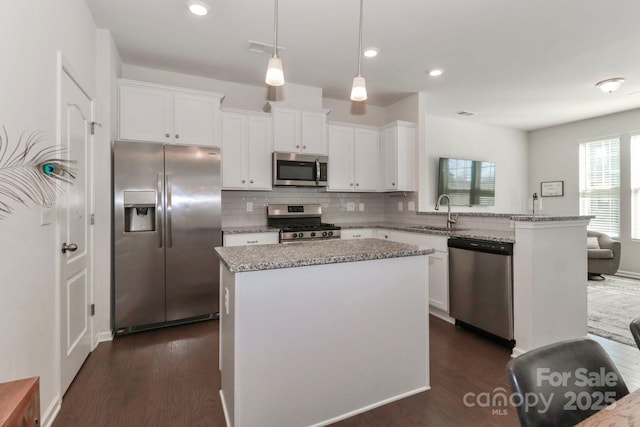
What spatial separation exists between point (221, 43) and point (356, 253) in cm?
262

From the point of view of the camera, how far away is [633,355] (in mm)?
2564

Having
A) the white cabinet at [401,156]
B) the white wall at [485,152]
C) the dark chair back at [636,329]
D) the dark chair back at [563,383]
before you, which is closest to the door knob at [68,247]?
the dark chair back at [563,383]

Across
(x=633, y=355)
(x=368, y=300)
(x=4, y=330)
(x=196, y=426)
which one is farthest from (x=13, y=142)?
(x=633, y=355)

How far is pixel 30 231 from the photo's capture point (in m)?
1.59

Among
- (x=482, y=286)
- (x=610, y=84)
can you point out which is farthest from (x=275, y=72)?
(x=610, y=84)

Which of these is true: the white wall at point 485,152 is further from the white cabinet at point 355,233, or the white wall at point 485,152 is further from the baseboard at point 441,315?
the baseboard at point 441,315

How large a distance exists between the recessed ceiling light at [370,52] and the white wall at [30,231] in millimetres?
2490

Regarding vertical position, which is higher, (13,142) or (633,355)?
(13,142)

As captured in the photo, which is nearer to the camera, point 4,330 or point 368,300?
point 4,330

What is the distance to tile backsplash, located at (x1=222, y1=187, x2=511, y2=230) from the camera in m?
4.00

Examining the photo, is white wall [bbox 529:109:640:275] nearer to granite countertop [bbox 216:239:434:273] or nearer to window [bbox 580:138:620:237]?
window [bbox 580:138:620:237]

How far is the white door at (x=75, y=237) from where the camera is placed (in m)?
2.04

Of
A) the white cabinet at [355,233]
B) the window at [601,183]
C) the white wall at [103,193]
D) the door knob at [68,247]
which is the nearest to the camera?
the door knob at [68,247]

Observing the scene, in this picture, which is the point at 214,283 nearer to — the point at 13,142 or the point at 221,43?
the point at 13,142
